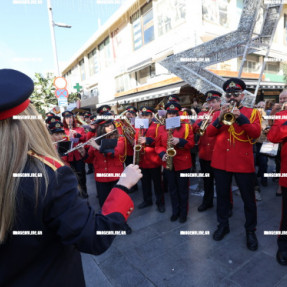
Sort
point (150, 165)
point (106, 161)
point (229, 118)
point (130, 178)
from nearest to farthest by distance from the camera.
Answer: point (130, 178) < point (229, 118) < point (106, 161) < point (150, 165)

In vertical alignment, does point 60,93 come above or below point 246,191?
above

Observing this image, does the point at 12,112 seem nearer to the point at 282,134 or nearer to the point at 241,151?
the point at 282,134

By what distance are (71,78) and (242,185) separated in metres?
34.4

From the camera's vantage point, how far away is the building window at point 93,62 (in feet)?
78.7

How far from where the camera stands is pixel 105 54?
21562mm

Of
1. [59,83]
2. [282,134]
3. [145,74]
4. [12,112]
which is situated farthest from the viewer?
[145,74]

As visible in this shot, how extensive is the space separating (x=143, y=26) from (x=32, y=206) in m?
16.9

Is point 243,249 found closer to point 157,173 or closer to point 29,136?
point 157,173

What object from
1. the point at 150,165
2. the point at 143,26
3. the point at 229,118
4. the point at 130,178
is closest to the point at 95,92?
the point at 143,26

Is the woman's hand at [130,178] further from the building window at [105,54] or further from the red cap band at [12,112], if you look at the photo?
the building window at [105,54]

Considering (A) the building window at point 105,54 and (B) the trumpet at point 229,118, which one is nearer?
(B) the trumpet at point 229,118

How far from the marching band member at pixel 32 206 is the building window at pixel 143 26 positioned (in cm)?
1544

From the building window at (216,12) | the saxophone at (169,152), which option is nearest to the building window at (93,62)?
the building window at (216,12)

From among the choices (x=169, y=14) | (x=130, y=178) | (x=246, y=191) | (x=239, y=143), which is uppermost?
→ (x=169, y=14)
